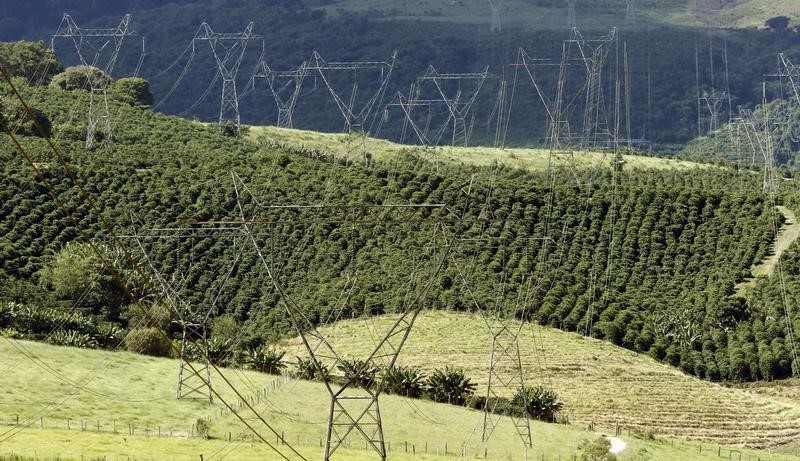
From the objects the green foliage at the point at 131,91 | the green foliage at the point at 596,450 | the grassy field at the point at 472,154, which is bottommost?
the green foliage at the point at 596,450

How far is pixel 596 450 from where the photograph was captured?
199 ft

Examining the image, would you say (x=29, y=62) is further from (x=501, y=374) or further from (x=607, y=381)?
(x=607, y=381)

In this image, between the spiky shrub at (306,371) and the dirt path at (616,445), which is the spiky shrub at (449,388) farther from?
the dirt path at (616,445)

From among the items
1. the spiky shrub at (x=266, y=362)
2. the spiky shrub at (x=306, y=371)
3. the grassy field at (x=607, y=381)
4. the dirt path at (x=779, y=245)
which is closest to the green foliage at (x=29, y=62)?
the grassy field at (x=607, y=381)

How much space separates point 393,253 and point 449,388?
94.5 ft

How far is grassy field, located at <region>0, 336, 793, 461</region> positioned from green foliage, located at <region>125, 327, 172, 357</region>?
3.11 metres

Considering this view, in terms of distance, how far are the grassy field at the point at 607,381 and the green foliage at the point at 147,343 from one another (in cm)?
975

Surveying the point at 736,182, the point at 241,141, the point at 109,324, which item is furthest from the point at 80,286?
the point at 736,182

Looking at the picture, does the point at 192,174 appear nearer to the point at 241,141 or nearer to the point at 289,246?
the point at 289,246

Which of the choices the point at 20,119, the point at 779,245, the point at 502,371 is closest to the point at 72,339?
the point at 502,371

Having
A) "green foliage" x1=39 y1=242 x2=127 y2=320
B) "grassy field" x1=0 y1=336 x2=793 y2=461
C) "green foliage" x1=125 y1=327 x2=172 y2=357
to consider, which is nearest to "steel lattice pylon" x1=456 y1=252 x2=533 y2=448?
"grassy field" x1=0 y1=336 x2=793 y2=461

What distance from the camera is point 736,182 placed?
133 meters

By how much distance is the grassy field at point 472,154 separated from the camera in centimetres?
14225

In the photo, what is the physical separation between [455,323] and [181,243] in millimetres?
25061
